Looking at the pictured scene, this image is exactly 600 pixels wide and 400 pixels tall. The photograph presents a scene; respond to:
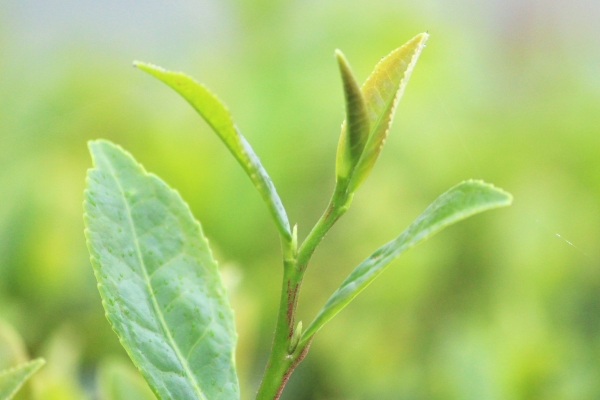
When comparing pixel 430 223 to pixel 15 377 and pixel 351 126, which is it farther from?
pixel 15 377

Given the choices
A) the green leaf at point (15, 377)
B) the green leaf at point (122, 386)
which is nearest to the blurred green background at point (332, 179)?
the green leaf at point (122, 386)

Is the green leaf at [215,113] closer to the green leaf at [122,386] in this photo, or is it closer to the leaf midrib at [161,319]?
the leaf midrib at [161,319]

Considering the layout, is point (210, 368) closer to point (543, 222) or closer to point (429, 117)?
point (543, 222)

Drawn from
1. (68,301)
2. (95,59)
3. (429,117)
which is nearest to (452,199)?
(68,301)

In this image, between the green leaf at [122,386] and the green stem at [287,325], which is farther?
the green leaf at [122,386]

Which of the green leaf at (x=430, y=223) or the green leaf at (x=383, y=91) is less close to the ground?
the green leaf at (x=383, y=91)

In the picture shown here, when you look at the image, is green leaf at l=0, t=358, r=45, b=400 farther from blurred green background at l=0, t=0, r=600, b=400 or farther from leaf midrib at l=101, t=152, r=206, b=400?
blurred green background at l=0, t=0, r=600, b=400

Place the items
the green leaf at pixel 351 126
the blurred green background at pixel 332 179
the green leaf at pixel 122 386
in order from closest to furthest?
1. the green leaf at pixel 351 126
2. the green leaf at pixel 122 386
3. the blurred green background at pixel 332 179
